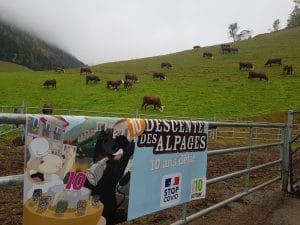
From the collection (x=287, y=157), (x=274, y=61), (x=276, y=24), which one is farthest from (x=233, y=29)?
(x=287, y=157)

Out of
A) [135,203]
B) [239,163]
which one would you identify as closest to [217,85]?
[239,163]

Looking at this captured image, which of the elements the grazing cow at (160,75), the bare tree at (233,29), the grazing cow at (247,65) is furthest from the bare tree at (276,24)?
the grazing cow at (160,75)

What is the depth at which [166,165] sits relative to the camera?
14.7ft

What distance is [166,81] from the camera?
153ft

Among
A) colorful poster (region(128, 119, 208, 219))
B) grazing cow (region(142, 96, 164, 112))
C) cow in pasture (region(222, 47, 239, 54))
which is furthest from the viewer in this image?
cow in pasture (region(222, 47, 239, 54))

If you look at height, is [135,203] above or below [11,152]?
above

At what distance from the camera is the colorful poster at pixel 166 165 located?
13.1ft

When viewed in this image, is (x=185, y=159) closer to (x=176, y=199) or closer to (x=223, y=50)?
(x=176, y=199)

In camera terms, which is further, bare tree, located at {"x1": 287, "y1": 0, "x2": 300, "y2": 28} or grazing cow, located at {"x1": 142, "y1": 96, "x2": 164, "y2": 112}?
bare tree, located at {"x1": 287, "y1": 0, "x2": 300, "y2": 28}

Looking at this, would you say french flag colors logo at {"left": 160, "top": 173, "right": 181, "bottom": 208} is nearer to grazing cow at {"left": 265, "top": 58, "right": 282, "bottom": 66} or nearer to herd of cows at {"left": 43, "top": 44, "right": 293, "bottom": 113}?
herd of cows at {"left": 43, "top": 44, "right": 293, "bottom": 113}

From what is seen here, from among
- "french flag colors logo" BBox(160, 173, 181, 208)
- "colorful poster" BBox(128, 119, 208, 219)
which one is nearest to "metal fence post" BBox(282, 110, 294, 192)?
"colorful poster" BBox(128, 119, 208, 219)

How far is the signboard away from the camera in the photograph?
289 cm

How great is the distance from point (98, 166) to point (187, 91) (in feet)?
123

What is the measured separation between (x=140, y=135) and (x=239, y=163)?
8783 millimetres
